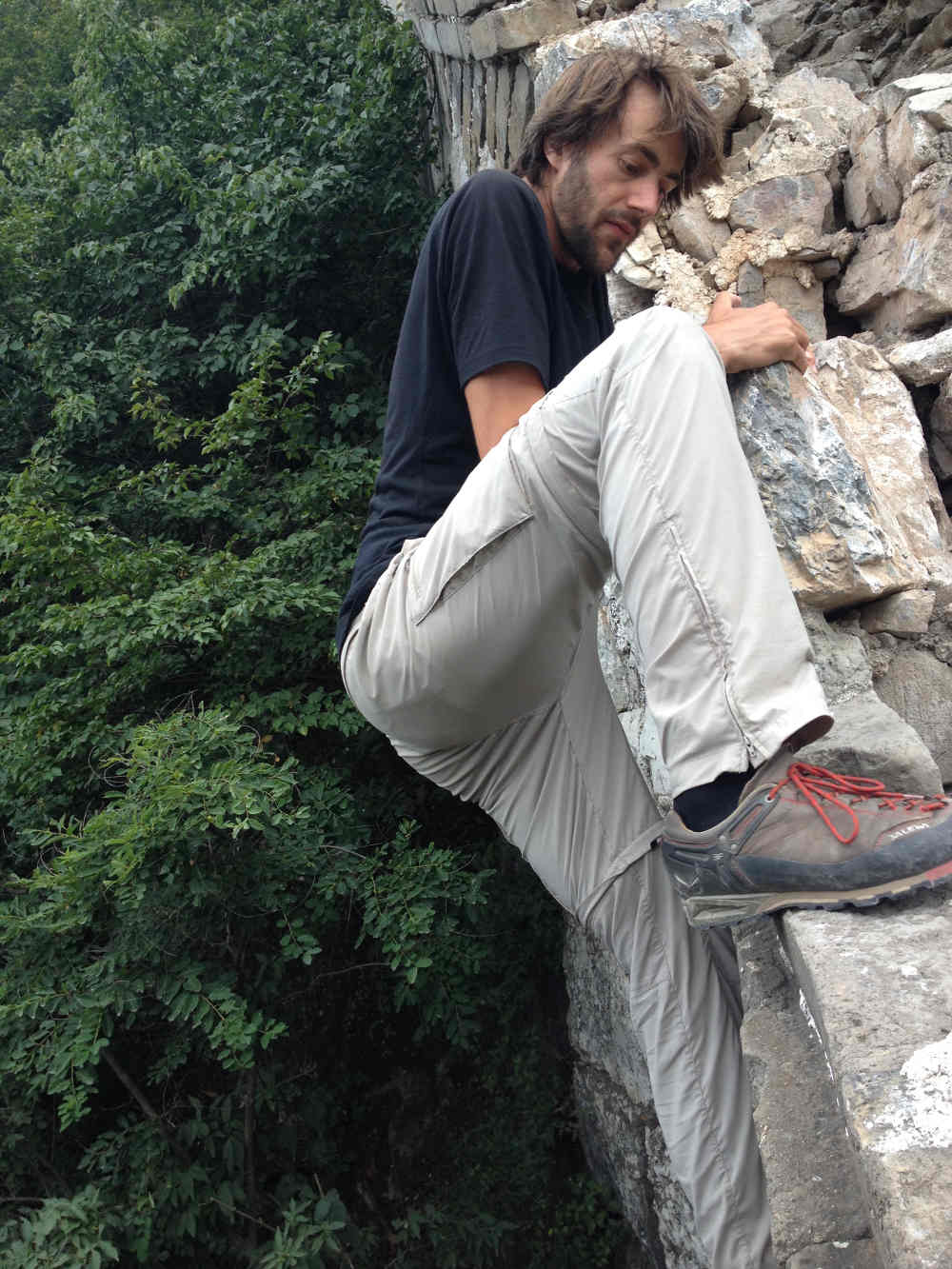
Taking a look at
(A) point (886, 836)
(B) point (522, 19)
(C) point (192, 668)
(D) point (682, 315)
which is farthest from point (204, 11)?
(A) point (886, 836)

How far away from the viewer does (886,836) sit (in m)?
1.29

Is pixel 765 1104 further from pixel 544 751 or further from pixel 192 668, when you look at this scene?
pixel 192 668

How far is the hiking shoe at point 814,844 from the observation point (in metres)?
1.27

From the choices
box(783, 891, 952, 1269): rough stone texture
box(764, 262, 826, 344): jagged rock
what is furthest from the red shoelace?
box(764, 262, 826, 344): jagged rock

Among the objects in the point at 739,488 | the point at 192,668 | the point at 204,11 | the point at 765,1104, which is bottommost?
the point at 192,668

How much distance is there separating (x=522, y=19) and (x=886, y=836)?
2.65 metres

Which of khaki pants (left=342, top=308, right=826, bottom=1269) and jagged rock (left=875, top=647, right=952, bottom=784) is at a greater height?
khaki pants (left=342, top=308, right=826, bottom=1269)

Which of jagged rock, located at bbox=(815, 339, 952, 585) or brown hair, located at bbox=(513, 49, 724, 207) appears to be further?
jagged rock, located at bbox=(815, 339, 952, 585)

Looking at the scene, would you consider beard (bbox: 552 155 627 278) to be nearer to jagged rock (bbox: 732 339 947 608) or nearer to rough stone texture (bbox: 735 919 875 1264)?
jagged rock (bbox: 732 339 947 608)

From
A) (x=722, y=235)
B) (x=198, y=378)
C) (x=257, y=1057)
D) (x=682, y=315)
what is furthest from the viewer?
(x=198, y=378)

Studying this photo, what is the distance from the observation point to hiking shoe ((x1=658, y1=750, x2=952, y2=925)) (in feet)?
4.17

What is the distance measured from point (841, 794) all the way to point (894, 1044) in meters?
0.36

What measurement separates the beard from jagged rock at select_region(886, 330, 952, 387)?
741 mm

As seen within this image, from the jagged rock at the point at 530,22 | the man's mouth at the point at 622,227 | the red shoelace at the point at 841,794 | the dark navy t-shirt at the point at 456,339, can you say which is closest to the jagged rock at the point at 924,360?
the man's mouth at the point at 622,227
